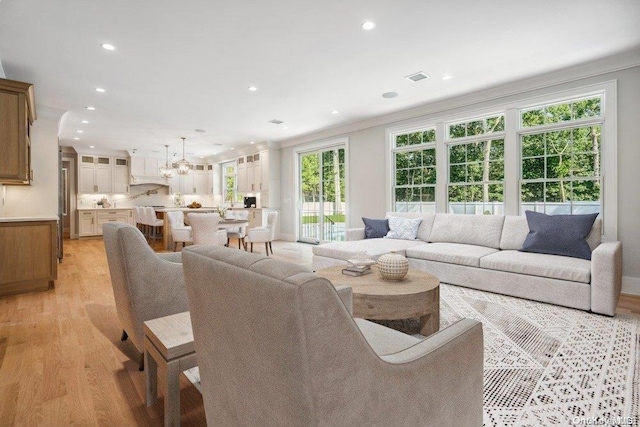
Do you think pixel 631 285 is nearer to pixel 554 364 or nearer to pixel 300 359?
pixel 554 364

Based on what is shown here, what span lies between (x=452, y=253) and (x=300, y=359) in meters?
3.72

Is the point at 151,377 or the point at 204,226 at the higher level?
the point at 204,226

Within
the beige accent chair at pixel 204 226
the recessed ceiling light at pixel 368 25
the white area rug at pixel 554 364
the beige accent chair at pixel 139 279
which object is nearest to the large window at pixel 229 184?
the beige accent chair at pixel 204 226

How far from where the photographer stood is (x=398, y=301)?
7.48ft

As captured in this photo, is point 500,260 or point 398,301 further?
point 500,260

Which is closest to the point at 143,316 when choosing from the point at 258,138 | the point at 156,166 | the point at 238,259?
the point at 238,259

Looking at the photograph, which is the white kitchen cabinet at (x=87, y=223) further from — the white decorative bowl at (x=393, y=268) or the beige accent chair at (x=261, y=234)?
the white decorative bowl at (x=393, y=268)

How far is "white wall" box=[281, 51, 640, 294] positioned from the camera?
12.0 feet

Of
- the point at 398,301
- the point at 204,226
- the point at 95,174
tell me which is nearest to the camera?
the point at 398,301

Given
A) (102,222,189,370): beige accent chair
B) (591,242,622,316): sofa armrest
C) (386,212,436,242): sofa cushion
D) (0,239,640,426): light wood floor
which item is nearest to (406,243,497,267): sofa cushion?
(386,212,436,242): sofa cushion

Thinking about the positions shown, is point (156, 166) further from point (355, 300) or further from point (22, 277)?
point (355, 300)

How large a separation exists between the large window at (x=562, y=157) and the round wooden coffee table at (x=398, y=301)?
9.57ft

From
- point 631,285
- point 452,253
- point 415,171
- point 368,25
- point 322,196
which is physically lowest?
point 631,285

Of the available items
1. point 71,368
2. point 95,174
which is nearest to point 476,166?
point 71,368
